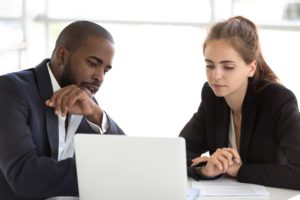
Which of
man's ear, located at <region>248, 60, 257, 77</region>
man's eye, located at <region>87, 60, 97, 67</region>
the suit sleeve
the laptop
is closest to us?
the laptop

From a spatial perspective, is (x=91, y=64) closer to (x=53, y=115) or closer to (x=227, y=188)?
(x=53, y=115)

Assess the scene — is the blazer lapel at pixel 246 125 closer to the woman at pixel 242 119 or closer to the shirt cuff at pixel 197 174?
the woman at pixel 242 119

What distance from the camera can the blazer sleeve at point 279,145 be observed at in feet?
5.98

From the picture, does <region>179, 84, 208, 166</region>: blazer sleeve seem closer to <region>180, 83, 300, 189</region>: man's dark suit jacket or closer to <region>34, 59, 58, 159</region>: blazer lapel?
<region>180, 83, 300, 189</region>: man's dark suit jacket

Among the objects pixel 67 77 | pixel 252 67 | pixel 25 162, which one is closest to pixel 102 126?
pixel 67 77

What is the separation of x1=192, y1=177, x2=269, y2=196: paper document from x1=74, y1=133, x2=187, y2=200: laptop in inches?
12.2

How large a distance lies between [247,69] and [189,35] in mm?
2067

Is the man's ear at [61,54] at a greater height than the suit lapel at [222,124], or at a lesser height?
greater

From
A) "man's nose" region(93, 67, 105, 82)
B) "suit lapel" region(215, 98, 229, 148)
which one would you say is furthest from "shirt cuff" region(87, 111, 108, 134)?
"suit lapel" region(215, 98, 229, 148)

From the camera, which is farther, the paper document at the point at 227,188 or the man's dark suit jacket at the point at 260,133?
the man's dark suit jacket at the point at 260,133

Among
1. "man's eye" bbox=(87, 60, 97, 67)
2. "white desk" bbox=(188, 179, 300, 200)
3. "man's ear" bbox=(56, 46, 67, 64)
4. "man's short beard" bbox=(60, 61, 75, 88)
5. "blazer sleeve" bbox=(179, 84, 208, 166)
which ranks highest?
"man's ear" bbox=(56, 46, 67, 64)

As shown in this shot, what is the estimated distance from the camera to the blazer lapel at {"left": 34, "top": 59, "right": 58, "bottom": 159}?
5.98 ft

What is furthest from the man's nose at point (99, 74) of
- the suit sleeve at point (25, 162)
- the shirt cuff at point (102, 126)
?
the suit sleeve at point (25, 162)

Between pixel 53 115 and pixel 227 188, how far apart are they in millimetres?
649
